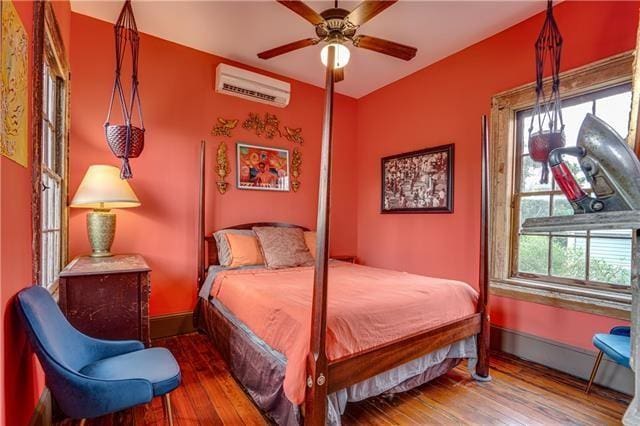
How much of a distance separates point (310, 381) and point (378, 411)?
0.74m

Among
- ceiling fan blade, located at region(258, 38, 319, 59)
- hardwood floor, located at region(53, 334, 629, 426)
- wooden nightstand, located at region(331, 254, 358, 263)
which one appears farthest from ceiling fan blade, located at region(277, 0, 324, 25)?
wooden nightstand, located at region(331, 254, 358, 263)

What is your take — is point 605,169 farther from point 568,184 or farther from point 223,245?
point 223,245

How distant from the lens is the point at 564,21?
99.9 inches

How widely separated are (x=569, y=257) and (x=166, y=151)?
3.64m

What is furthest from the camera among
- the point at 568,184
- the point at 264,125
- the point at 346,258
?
the point at 346,258

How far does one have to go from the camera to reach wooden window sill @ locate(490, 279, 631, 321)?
87.4 inches

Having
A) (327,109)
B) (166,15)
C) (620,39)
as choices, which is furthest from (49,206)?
(620,39)

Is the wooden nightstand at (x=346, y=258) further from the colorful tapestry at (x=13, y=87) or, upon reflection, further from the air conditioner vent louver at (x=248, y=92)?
the colorful tapestry at (x=13, y=87)

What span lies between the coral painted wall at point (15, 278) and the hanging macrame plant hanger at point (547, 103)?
8.51ft

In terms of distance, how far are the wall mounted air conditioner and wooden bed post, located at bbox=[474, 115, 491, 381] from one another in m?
2.20

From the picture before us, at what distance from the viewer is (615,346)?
1.88 metres

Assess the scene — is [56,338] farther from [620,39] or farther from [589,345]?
[620,39]

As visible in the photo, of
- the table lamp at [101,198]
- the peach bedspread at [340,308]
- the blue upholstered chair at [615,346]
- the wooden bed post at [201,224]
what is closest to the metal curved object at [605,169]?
the peach bedspread at [340,308]

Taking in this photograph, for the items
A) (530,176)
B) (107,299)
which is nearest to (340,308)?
(107,299)
